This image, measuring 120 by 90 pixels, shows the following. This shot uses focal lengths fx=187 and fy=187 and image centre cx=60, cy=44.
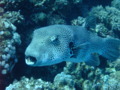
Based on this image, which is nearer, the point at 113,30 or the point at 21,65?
the point at 21,65

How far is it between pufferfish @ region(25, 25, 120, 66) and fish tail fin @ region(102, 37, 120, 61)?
0.04 meters

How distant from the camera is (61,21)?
7.17 m

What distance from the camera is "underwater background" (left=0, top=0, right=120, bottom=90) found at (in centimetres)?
495

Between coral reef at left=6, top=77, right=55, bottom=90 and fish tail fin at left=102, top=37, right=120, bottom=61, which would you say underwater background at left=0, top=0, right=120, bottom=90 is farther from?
fish tail fin at left=102, top=37, right=120, bottom=61

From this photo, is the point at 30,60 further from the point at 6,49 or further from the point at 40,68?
the point at 40,68

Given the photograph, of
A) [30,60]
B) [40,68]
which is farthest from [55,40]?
[40,68]

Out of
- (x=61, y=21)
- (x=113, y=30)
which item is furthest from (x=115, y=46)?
(x=113, y=30)

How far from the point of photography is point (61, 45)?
10.4ft

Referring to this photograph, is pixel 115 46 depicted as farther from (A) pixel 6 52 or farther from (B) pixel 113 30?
(B) pixel 113 30

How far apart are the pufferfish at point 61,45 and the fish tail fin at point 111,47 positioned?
0.12ft

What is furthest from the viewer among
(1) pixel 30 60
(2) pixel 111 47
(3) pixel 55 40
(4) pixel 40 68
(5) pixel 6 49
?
(4) pixel 40 68

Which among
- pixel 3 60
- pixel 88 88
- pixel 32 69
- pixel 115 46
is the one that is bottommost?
pixel 88 88

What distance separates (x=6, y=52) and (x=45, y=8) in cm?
270

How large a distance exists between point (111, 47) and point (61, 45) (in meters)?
1.77
